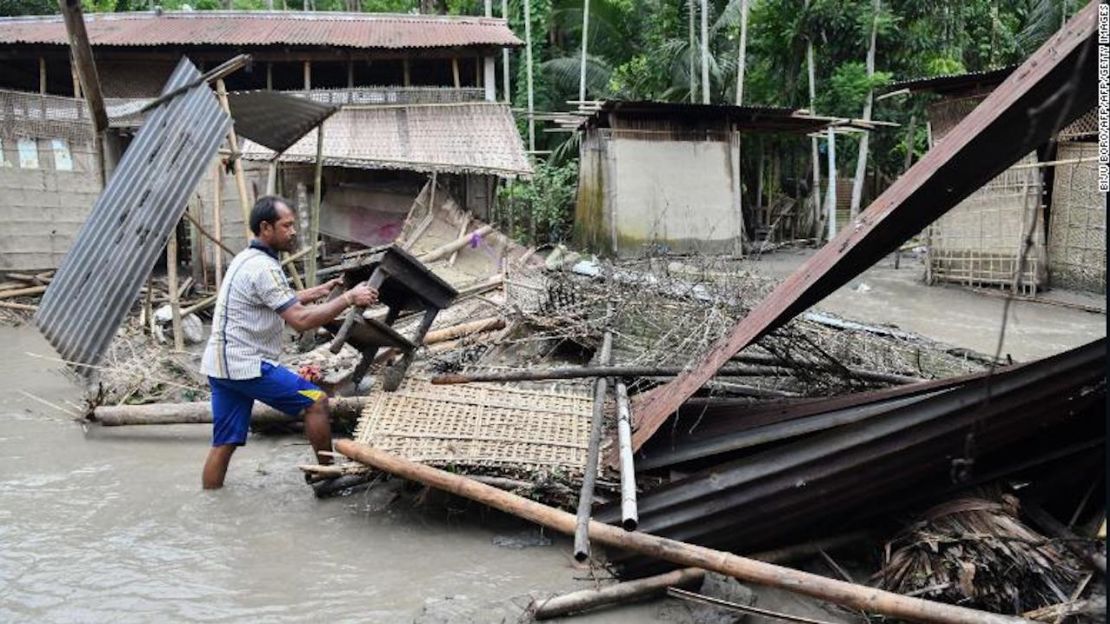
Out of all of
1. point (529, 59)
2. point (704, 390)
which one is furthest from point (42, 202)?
point (704, 390)

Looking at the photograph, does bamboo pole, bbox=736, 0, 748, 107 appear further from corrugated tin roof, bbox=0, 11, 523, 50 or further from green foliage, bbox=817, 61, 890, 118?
corrugated tin roof, bbox=0, 11, 523, 50

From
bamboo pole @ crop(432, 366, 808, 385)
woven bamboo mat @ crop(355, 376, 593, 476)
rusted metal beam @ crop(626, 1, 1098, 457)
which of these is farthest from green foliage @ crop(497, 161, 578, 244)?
rusted metal beam @ crop(626, 1, 1098, 457)

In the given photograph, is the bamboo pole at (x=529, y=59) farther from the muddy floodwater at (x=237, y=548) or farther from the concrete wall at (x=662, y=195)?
the muddy floodwater at (x=237, y=548)

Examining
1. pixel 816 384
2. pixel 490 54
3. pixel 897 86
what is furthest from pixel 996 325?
pixel 490 54

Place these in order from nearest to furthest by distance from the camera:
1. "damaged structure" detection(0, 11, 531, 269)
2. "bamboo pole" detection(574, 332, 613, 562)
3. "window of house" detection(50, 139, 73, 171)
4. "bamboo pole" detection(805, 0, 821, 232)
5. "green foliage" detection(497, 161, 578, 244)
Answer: "bamboo pole" detection(574, 332, 613, 562) → "damaged structure" detection(0, 11, 531, 269) → "window of house" detection(50, 139, 73, 171) → "green foliage" detection(497, 161, 578, 244) → "bamboo pole" detection(805, 0, 821, 232)

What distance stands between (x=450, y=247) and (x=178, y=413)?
247 inches

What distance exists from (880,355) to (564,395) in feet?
8.21

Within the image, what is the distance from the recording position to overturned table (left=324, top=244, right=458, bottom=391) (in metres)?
4.48

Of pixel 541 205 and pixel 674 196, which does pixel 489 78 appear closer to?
pixel 541 205

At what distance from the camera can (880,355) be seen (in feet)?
19.2

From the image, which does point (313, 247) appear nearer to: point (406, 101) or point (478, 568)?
point (478, 568)

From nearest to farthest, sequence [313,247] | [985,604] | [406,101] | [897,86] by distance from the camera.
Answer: [985,604] < [313,247] < [897,86] < [406,101]

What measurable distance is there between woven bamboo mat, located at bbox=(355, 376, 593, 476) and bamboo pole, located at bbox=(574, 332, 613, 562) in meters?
0.07

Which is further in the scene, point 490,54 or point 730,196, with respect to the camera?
point 730,196
